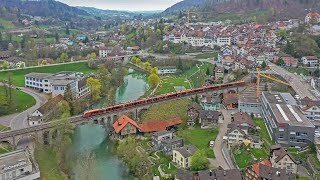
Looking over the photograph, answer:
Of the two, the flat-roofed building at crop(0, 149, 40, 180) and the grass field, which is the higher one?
the grass field

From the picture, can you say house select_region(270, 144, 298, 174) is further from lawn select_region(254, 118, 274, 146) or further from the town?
lawn select_region(254, 118, 274, 146)

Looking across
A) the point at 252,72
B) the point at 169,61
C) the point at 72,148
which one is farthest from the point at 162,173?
the point at 169,61

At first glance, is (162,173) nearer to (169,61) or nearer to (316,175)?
(316,175)

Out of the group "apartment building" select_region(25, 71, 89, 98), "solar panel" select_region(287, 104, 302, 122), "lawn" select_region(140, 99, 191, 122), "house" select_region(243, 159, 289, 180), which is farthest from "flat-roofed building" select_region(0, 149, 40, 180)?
"solar panel" select_region(287, 104, 302, 122)

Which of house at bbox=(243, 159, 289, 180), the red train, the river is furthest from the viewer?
the red train

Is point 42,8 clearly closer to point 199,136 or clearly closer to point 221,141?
point 199,136

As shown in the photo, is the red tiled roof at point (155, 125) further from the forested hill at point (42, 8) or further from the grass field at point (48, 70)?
the forested hill at point (42, 8)
